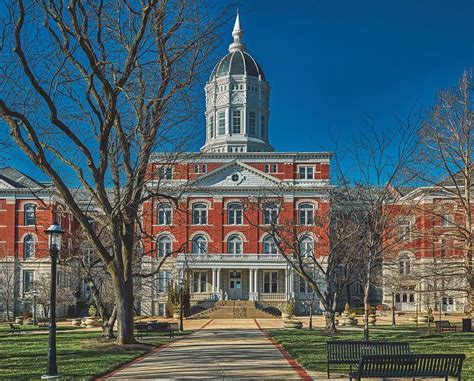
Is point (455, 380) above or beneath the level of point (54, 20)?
beneath

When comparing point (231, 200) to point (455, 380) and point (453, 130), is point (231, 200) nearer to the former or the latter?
point (453, 130)

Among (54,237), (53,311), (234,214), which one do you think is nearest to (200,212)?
(234,214)

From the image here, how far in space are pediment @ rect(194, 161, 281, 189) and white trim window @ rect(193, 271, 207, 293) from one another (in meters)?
8.71

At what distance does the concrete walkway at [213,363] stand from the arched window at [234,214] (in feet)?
134

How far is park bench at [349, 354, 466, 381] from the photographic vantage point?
527 inches

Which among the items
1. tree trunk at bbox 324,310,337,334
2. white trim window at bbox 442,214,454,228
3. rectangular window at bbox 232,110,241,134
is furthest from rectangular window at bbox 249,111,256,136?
tree trunk at bbox 324,310,337,334

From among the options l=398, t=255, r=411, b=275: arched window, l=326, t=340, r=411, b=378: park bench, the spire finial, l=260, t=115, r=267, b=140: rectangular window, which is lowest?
l=326, t=340, r=411, b=378: park bench

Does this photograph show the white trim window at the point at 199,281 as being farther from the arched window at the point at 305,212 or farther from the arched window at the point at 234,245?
the arched window at the point at 305,212

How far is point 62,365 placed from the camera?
19156 mm

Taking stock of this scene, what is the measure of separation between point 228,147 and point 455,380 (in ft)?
195

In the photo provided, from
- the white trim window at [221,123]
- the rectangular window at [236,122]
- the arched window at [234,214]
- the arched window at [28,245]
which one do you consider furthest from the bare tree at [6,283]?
the rectangular window at [236,122]

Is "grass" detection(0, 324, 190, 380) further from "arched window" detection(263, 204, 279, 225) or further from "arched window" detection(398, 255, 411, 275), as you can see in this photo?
"arched window" detection(398, 255, 411, 275)

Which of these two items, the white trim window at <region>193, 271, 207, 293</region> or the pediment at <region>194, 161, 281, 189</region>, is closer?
the pediment at <region>194, 161, 281, 189</region>

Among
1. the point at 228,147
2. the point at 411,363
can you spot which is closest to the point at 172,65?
the point at 411,363
